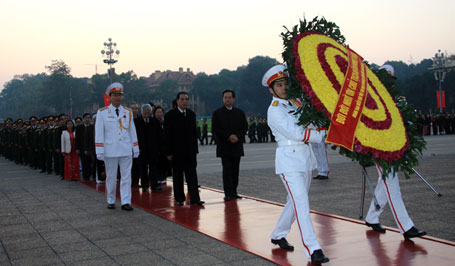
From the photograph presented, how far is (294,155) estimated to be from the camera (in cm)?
519

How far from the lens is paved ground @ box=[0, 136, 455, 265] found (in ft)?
18.3

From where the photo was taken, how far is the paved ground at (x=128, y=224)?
5.58 meters

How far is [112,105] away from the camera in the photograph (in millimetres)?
9148

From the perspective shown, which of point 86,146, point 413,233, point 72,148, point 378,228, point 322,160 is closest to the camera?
point 413,233

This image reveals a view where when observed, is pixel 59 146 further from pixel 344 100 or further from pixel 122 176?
pixel 344 100

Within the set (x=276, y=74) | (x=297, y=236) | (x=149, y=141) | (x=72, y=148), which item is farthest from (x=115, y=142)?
(x=72, y=148)

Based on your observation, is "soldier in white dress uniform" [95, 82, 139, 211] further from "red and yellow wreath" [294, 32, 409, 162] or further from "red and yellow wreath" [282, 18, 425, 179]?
"red and yellow wreath" [294, 32, 409, 162]

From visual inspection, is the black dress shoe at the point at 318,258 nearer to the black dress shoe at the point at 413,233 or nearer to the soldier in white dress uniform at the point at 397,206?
the soldier in white dress uniform at the point at 397,206

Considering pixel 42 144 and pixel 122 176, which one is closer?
pixel 122 176

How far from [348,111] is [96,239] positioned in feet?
11.8

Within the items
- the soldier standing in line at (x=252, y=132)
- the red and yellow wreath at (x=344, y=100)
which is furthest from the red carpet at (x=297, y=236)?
the soldier standing in line at (x=252, y=132)

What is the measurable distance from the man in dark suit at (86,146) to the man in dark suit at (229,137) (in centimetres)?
561

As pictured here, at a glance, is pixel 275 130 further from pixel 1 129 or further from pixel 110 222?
pixel 1 129

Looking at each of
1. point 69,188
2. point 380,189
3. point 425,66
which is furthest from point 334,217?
point 425,66
